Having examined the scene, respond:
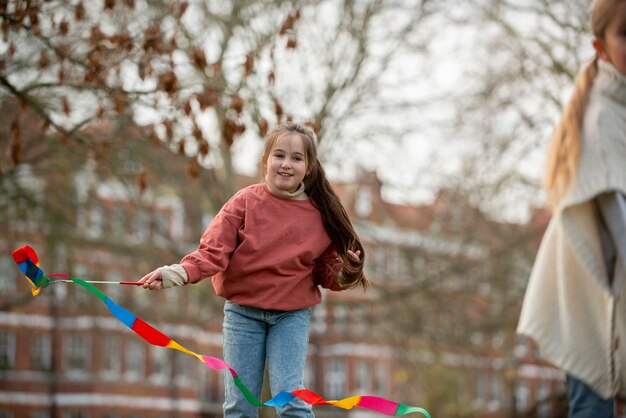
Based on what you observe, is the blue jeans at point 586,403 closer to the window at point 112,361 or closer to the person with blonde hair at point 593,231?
the person with blonde hair at point 593,231

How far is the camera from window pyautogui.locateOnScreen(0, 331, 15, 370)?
52875 millimetres

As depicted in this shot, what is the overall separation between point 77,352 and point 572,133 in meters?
51.7

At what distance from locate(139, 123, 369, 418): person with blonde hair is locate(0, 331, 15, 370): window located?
49.3 m

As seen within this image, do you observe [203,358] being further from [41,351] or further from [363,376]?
[363,376]

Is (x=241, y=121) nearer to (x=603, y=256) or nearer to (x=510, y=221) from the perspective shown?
(x=603, y=256)

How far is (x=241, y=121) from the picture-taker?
404 inches

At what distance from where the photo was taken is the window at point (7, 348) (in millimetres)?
52875

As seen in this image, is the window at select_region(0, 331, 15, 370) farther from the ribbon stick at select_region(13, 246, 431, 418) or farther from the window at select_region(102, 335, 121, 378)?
the ribbon stick at select_region(13, 246, 431, 418)

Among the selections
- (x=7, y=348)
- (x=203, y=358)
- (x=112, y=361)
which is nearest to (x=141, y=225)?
(x=203, y=358)

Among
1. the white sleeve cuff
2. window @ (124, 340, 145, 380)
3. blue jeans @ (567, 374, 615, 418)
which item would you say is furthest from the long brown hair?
window @ (124, 340, 145, 380)

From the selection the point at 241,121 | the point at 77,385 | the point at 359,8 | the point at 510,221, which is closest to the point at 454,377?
the point at 510,221

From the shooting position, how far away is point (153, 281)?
16.0 feet

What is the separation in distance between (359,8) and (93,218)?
23.6 ft

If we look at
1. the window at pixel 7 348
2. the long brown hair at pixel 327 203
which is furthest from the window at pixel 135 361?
the long brown hair at pixel 327 203
